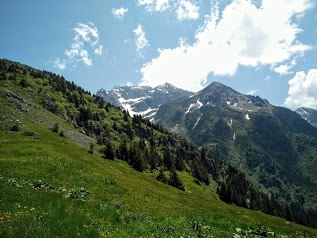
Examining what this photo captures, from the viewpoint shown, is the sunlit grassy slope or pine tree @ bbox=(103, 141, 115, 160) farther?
pine tree @ bbox=(103, 141, 115, 160)

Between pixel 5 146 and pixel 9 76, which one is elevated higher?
pixel 9 76

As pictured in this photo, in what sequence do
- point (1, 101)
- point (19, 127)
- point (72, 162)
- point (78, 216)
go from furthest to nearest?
point (1, 101)
point (19, 127)
point (72, 162)
point (78, 216)

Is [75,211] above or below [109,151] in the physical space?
below

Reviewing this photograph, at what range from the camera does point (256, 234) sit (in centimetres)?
1966

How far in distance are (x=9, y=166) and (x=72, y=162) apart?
8740 millimetres

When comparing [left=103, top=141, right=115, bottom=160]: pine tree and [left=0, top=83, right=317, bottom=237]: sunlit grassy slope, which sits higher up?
[left=103, top=141, right=115, bottom=160]: pine tree

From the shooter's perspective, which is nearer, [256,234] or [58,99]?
[256,234]

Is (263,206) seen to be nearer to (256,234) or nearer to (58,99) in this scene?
(58,99)

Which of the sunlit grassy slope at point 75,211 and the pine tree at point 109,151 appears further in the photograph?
the pine tree at point 109,151

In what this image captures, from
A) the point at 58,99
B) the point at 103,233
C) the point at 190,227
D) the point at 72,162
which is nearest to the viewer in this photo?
the point at 103,233

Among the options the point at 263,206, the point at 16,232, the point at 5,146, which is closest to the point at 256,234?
the point at 16,232

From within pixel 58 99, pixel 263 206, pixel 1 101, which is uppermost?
pixel 58 99

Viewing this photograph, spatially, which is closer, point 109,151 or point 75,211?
point 75,211

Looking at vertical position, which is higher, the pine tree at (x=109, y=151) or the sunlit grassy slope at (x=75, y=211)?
the pine tree at (x=109, y=151)
